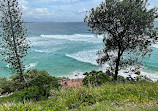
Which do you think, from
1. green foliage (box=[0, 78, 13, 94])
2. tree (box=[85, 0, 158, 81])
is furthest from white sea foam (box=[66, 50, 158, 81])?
green foliage (box=[0, 78, 13, 94])

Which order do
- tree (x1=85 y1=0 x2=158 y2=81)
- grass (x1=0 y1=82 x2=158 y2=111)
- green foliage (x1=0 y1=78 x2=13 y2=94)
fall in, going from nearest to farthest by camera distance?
grass (x1=0 y1=82 x2=158 y2=111) → tree (x1=85 y1=0 x2=158 y2=81) → green foliage (x1=0 y1=78 x2=13 y2=94)

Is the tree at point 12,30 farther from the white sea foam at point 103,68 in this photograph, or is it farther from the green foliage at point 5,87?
the white sea foam at point 103,68

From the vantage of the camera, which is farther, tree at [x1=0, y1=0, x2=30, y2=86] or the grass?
tree at [x1=0, y1=0, x2=30, y2=86]

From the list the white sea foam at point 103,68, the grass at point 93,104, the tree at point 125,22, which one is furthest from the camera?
the white sea foam at point 103,68

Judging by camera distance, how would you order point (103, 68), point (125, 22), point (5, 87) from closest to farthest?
point (125, 22)
point (5, 87)
point (103, 68)

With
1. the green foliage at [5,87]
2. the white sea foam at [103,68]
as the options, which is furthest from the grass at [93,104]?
the green foliage at [5,87]

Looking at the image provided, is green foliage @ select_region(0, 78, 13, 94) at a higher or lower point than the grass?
lower

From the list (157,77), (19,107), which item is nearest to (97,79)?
(19,107)

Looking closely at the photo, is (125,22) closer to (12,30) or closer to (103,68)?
(12,30)

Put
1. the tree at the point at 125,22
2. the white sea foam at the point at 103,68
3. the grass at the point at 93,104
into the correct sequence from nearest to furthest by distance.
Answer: the grass at the point at 93,104 → the tree at the point at 125,22 → the white sea foam at the point at 103,68

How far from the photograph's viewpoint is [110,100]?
197 inches

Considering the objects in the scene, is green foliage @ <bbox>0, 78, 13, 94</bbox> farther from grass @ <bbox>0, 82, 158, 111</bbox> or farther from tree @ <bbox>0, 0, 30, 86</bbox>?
grass @ <bbox>0, 82, 158, 111</bbox>

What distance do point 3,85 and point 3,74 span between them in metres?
7.17

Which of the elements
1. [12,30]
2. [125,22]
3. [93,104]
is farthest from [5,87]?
[125,22]
